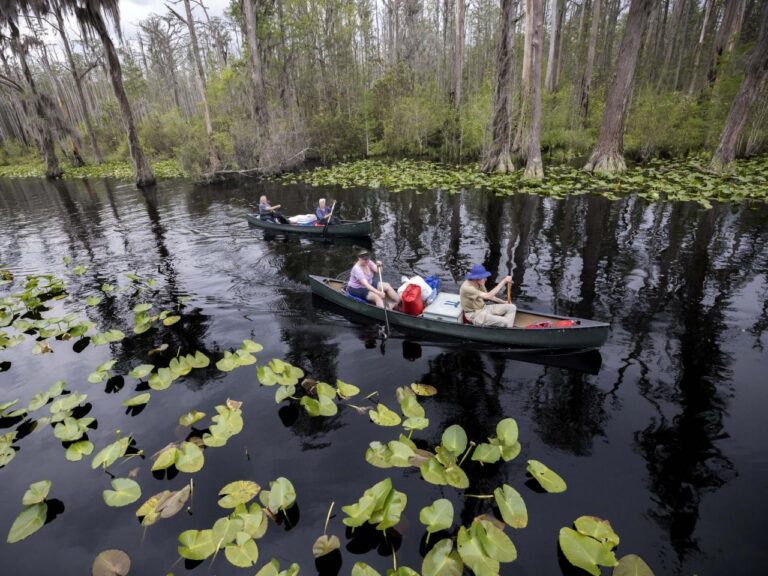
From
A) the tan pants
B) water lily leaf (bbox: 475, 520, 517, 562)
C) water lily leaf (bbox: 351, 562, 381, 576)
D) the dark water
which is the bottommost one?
the dark water

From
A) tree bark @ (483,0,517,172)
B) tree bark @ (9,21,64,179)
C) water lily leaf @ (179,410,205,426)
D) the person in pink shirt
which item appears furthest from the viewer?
tree bark @ (9,21,64,179)

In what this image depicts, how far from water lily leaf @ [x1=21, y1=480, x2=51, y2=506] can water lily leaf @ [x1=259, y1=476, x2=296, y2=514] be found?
6.97 feet

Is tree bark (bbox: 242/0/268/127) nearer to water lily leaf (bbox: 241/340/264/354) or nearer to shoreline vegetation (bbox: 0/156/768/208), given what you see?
shoreline vegetation (bbox: 0/156/768/208)

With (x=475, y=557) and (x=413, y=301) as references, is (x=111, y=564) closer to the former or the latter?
(x=475, y=557)

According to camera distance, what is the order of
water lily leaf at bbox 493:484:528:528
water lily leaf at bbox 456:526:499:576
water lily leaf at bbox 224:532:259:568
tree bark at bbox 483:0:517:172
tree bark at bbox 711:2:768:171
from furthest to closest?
tree bark at bbox 483:0:517:172
tree bark at bbox 711:2:768:171
water lily leaf at bbox 493:484:528:528
water lily leaf at bbox 224:532:259:568
water lily leaf at bbox 456:526:499:576

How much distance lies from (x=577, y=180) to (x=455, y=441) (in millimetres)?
16418

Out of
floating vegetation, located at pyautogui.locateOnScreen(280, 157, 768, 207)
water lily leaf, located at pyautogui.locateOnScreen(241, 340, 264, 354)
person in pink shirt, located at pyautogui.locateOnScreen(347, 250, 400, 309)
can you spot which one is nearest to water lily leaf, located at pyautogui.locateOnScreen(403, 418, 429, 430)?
person in pink shirt, located at pyautogui.locateOnScreen(347, 250, 400, 309)

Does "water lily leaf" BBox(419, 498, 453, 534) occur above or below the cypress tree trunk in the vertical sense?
below

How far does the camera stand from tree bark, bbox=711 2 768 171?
13.6m

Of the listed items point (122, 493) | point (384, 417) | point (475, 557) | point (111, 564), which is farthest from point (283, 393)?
point (475, 557)

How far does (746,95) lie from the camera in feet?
46.4

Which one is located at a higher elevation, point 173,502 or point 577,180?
point 577,180

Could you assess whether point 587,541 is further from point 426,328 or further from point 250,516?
point 426,328

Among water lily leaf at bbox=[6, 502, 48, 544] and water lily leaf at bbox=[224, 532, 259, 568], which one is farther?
water lily leaf at bbox=[6, 502, 48, 544]
